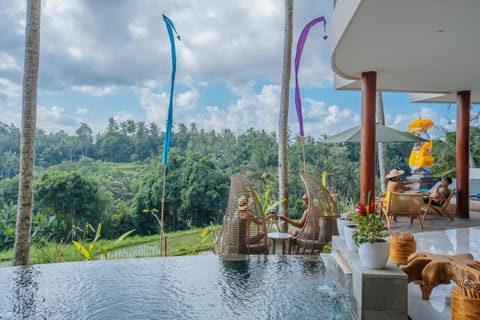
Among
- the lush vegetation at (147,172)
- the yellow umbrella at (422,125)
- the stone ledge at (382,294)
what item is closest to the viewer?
the stone ledge at (382,294)

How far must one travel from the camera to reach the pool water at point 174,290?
2994mm

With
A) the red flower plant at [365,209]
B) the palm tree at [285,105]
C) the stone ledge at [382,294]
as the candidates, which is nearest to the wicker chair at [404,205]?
the palm tree at [285,105]

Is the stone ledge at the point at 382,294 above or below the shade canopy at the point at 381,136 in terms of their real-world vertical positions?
below

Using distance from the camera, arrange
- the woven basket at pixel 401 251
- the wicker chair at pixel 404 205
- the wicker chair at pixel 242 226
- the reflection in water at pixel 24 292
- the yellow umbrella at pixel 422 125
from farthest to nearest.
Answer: the yellow umbrella at pixel 422 125
the wicker chair at pixel 404 205
the wicker chair at pixel 242 226
the woven basket at pixel 401 251
the reflection in water at pixel 24 292

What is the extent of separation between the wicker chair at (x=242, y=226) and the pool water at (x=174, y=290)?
479mm

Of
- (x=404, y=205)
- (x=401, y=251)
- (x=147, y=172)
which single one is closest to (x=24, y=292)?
(x=401, y=251)

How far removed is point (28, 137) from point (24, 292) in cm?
265

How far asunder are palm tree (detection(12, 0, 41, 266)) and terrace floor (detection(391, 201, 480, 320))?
4.86 m

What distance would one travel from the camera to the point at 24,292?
3.39 metres

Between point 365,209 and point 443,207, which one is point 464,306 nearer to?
point 365,209

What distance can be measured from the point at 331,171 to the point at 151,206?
8251 millimetres

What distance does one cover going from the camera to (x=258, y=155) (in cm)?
1702

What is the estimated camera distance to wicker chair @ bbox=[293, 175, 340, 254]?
16.8ft

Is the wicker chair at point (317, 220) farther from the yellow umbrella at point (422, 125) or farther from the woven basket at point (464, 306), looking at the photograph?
the yellow umbrella at point (422, 125)
